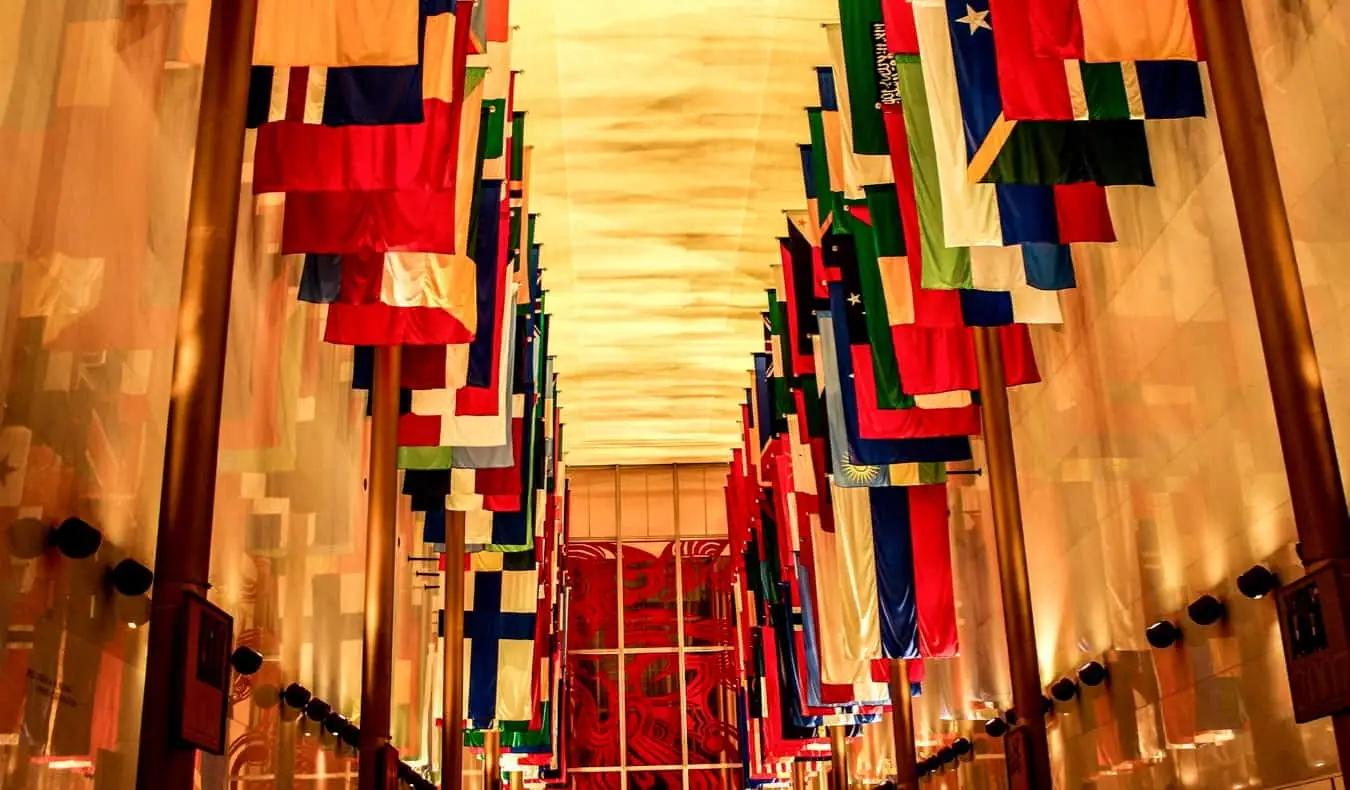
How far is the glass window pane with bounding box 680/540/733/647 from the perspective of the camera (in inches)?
1795

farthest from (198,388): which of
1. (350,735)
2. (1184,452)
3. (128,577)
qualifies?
(350,735)

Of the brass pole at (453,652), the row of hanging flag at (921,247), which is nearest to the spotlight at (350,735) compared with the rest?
the brass pole at (453,652)

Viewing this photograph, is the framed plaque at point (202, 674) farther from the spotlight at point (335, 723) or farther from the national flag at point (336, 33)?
the spotlight at point (335, 723)

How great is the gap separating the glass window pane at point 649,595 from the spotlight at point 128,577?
117 feet

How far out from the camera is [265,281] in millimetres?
14984

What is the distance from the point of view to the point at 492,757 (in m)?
30.7

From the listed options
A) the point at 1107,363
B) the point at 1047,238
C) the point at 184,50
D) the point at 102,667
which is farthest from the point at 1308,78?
the point at 102,667

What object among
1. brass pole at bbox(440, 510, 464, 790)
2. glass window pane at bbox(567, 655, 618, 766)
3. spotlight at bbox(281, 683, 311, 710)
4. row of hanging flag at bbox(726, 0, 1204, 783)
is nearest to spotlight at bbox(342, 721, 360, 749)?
brass pole at bbox(440, 510, 464, 790)

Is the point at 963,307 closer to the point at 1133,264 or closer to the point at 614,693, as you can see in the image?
the point at 1133,264

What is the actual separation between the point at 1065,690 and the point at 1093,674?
114cm

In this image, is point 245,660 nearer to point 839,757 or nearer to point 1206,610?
point 1206,610

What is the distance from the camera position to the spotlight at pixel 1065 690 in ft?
56.7

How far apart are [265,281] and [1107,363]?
9.23 meters

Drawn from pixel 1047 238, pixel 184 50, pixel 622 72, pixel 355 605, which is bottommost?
pixel 355 605
